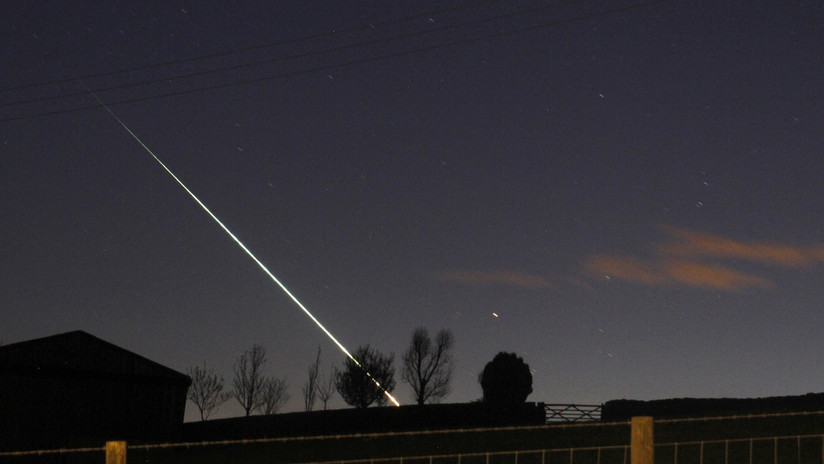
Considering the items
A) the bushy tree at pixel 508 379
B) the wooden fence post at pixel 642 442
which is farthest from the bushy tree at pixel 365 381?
the wooden fence post at pixel 642 442

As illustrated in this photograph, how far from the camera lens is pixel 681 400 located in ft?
108

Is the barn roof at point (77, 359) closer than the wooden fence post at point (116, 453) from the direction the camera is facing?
No

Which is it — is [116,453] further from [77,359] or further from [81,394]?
[77,359]

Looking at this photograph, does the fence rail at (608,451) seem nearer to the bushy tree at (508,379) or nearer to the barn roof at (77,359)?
the barn roof at (77,359)

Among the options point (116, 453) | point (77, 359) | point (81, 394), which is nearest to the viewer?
point (116, 453)

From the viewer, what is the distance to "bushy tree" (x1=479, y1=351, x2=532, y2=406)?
4878 cm

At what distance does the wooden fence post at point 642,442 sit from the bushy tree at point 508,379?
4426 cm

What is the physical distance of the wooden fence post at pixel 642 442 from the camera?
5211 mm

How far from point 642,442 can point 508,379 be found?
4455 centimetres

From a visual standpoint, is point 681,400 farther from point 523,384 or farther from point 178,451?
point 178,451

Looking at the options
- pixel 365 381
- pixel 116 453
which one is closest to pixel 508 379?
pixel 365 381

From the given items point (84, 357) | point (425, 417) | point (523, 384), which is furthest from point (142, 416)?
point (523, 384)

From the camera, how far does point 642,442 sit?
5.22 metres

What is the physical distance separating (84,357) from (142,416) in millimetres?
2400
